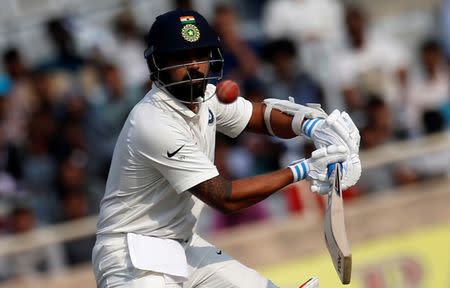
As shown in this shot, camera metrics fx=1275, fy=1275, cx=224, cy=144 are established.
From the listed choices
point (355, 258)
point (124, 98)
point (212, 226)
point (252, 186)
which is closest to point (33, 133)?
point (124, 98)

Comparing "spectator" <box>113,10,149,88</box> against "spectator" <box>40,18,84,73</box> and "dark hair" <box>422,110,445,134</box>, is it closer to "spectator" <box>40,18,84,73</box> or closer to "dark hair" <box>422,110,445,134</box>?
"spectator" <box>40,18,84,73</box>

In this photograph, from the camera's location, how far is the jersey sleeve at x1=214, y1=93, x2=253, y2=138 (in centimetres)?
621

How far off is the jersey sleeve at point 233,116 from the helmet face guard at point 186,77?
0.39 m

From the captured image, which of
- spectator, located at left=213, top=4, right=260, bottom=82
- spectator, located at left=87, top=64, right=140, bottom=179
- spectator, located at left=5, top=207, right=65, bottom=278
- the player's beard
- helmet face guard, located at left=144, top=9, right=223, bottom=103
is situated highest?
helmet face guard, located at left=144, top=9, right=223, bottom=103

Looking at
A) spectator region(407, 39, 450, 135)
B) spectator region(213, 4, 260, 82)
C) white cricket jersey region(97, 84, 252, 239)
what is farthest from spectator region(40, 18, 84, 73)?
white cricket jersey region(97, 84, 252, 239)

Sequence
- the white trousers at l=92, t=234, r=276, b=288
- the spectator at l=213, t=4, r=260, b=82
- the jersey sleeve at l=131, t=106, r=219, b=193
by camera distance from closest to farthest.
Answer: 1. the jersey sleeve at l=131, t=106, r=219, b=193
2. the white trousers at l=92, t=234, r=276, b=288
3. the spectator at l=213, t=4, r=260, b=82

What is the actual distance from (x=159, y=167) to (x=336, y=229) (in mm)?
839

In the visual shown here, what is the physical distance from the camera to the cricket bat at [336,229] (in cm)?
557

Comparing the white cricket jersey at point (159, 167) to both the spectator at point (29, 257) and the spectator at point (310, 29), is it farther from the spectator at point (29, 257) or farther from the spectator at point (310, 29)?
the spectator at point (310, 29)

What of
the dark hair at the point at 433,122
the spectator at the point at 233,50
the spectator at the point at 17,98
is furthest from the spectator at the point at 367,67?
the spectator at the point at 17,98

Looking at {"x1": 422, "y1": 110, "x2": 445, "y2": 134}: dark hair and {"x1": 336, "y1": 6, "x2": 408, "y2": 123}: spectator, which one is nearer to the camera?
{"x1": 422, "y1": 110, "x2": 445, "y2": 134}: dark hair

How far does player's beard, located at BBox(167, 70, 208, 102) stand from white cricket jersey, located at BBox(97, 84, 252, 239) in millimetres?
40

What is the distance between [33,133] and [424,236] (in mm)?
3146

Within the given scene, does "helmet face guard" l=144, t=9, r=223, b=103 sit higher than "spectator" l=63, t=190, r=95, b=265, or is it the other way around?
"helmet face guard" l=144, t=9, r=223, b=103
